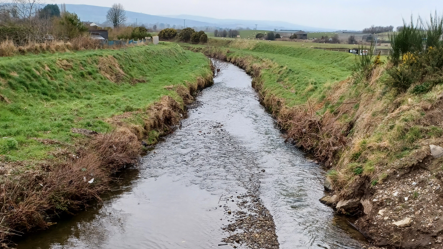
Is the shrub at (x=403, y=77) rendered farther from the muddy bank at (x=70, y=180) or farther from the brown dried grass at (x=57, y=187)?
the brown dried grass at (x=57, y=187)

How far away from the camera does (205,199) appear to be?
13914mm

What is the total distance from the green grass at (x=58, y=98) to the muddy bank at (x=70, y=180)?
0.89 m

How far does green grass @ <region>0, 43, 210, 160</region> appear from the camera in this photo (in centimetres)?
1463

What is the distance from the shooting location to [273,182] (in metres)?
15.5

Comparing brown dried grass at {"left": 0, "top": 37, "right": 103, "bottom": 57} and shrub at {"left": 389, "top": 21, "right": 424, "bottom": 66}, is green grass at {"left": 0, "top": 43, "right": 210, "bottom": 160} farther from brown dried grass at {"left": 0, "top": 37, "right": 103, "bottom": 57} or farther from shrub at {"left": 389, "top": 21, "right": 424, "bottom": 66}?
shrub at {"left": 389, "top": 21, "right": 424, "bottom": 66}

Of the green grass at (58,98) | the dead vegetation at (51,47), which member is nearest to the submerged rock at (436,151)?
the green grass at (58,98)

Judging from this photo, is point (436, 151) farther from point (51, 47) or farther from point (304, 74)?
point (51, 47)

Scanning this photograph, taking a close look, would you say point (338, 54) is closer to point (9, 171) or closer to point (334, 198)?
point (334, 198)

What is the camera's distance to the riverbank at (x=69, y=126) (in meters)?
11.3

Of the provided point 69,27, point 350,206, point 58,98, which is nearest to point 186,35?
point 69,27

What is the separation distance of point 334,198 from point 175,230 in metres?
6.34

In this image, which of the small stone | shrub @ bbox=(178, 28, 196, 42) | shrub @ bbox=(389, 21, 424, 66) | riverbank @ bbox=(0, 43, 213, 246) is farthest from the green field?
shrub @ bbox=(178, 28, 196, 42)

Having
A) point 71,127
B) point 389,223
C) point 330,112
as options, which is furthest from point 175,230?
point 330,112

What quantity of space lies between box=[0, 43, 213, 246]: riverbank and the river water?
33.5 inches
